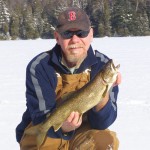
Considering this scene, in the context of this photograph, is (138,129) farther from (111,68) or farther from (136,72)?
(136,72)

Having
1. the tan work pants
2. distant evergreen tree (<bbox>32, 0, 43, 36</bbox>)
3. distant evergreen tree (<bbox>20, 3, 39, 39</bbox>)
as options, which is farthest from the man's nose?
distant evergreen tree (<bbox>32, 0, 43, 36</bbox>)

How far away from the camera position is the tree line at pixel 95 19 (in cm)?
6288

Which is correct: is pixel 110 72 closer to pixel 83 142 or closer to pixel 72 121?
pixel 72 121

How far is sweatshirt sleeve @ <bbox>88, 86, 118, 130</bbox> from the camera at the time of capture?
330cm

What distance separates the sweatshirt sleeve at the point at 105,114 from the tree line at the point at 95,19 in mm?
57775

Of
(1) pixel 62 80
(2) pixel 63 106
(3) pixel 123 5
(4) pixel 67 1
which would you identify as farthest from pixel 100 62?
(4) pixel 67 1

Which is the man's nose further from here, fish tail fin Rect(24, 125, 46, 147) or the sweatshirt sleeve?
fish tail fin Rect(24, 125, 46, 147)

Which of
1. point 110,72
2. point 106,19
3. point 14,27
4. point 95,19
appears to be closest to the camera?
point 110,72

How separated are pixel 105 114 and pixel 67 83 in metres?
0.44

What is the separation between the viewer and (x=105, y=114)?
10.9 feet

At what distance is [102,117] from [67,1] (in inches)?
2918

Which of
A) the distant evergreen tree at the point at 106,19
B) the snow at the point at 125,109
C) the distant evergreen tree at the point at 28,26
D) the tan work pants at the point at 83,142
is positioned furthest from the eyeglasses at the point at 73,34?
the distant evergreen tree at the point at 106,19

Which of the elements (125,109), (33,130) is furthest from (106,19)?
(33,130)

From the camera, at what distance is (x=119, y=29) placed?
209 feet
